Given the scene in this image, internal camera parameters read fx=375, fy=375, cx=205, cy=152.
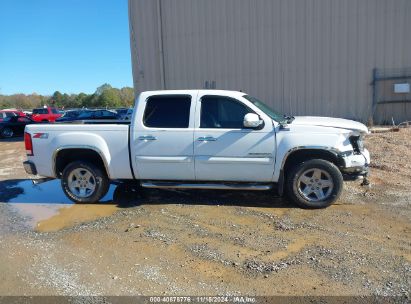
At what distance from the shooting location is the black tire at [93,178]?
6293 millimetres

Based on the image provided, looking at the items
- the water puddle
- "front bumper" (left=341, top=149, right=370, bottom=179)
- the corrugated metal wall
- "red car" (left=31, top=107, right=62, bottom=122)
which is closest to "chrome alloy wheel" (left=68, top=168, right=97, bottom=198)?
the water puddle

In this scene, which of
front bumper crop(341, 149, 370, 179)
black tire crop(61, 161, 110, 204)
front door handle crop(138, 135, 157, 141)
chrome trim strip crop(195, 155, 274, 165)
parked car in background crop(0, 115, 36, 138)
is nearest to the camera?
front bumper crop(341, 149, 370, 179)

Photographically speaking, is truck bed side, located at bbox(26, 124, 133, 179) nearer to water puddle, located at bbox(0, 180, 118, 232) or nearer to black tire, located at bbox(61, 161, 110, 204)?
black tire, located at bbox(61, 161, 110, 204)

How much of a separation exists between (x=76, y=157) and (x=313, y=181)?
396 centimetres

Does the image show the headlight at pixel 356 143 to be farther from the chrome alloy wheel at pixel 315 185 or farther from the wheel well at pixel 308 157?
the chrome alloy wheel at pixel 315 185

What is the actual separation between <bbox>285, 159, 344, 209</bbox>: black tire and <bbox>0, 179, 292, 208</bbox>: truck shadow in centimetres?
30

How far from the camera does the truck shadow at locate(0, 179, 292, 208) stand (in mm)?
6155

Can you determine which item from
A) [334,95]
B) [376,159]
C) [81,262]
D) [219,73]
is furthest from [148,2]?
[81,262]

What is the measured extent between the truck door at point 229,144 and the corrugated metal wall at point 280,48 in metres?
11.6

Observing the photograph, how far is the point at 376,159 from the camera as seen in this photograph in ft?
28.4

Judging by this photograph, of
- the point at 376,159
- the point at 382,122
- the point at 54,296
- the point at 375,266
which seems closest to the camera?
the point at 54,296

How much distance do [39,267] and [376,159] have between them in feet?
24.4

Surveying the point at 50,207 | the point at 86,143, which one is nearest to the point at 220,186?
the point at 86,143

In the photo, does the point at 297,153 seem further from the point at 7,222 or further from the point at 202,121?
the point at 7,222
